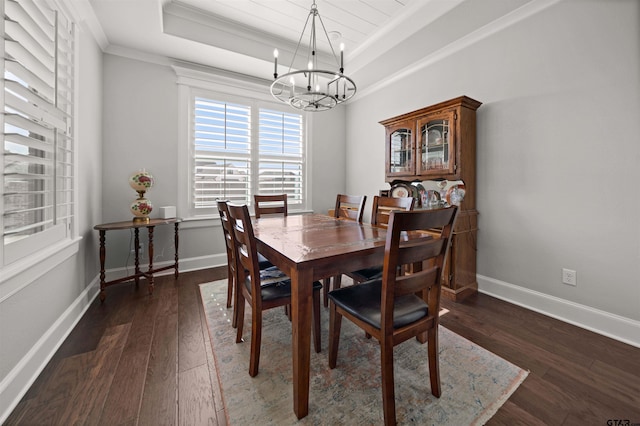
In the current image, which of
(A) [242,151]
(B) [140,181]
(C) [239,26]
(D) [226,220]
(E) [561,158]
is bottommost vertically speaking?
(D) [226,220]

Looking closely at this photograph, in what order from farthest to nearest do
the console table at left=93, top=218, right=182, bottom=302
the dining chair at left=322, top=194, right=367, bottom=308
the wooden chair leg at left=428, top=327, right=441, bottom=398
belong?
the console table at left=93, top=218, right=182, bottom=302 < the dining chair at left=322, top=194, right=367, bottom=308 < the wooden chair leg at left=428, top=327, right=441, bottom=398

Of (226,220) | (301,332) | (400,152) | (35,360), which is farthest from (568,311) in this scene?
(35,360)

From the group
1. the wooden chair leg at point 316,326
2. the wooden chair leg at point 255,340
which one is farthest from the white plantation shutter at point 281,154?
the wooden chair leg at point 255,340

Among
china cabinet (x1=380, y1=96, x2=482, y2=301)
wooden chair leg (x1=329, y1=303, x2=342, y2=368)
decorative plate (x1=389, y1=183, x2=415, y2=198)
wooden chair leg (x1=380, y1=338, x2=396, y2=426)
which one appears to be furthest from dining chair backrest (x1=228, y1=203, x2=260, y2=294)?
decorative plate (x1=389, y1=183, x2=415, y2=198)

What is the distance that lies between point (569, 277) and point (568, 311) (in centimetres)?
28

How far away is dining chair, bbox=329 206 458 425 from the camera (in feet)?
3.51

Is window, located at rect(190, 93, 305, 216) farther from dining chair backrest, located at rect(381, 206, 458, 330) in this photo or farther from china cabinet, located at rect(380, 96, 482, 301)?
dining chair backrest, located at rect(381, 206, 458, 330)

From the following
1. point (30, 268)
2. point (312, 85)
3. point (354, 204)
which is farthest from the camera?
point (312, 85)

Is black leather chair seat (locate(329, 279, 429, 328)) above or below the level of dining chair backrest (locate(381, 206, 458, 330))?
below

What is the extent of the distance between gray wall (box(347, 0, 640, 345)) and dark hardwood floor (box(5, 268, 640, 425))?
1.08 ft

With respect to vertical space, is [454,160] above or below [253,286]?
above

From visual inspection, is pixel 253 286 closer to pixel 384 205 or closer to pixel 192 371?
pixel 192 371

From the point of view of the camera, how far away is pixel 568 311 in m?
2.10

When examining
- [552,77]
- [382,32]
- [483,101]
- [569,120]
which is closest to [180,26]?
[382,32]
